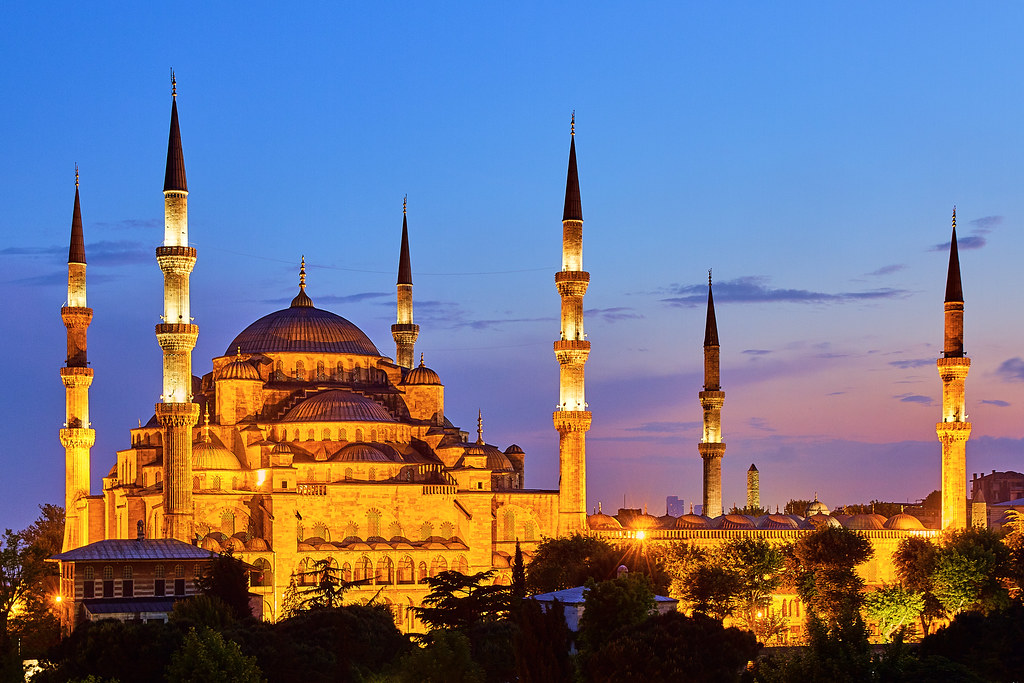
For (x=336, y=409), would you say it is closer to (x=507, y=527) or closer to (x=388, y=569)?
(x=388, y=569)

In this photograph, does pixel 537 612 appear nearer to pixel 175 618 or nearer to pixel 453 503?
pixel 175 618

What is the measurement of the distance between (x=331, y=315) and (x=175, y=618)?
86.4 feet

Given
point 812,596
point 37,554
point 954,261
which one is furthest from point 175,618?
point 954,261

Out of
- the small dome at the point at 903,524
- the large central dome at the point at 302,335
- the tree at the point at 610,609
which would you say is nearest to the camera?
the tree at the point at 610,609

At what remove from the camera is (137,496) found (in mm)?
52375

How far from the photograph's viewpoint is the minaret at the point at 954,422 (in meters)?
55.9

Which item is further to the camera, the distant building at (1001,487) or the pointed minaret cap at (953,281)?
the distant building at (1001,487)

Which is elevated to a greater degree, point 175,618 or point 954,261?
point 954,261

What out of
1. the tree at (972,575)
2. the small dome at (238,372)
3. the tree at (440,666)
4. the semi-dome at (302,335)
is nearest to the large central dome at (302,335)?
the semi-dome at (302,335)

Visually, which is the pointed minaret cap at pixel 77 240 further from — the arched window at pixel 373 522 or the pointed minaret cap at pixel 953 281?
the pointed minaret cap at pixel 953 281

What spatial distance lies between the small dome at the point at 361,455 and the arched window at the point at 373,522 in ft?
5.77

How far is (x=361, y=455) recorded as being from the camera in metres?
53.3

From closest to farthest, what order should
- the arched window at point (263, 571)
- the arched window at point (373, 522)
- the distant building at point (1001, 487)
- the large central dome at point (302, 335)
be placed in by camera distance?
the arched window at point (263, 571)
the arched window at point (373, 522)
the large central dome at point (302, 335)
the distant building at point (1001, 487)

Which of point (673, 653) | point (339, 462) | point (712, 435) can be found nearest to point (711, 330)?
point (712, 435)
